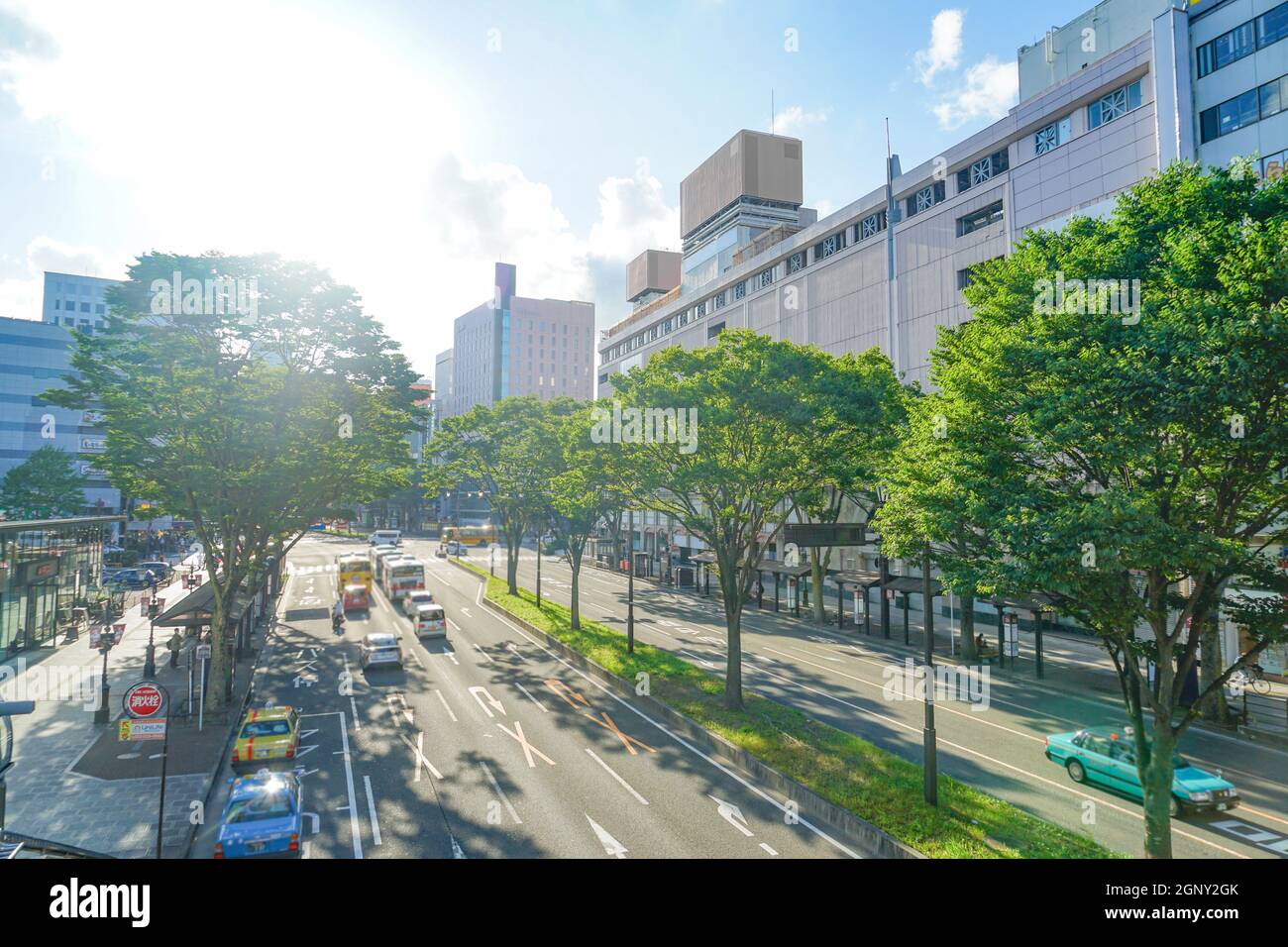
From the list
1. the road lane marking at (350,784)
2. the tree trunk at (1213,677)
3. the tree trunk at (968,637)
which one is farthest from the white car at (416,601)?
the tree trunk at (1213,677)

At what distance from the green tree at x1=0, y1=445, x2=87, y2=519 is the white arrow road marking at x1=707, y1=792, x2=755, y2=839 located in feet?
224

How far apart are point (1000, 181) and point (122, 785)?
169ft

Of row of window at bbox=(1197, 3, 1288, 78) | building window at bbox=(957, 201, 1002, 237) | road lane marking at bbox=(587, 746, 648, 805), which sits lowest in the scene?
road lane marking at bbox=(587, 746, 648, 805)

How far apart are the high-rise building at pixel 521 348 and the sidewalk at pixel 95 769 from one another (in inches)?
4885

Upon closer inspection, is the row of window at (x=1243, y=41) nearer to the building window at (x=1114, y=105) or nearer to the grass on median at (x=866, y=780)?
the building window at (x=1114, y=105)

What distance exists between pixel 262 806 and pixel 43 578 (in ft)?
99.5

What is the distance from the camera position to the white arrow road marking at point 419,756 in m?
19.5

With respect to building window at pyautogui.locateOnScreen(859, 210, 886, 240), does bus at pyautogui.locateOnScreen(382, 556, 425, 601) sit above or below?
below

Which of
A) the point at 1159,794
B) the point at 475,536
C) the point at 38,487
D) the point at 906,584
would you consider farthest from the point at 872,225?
the point at 38,487

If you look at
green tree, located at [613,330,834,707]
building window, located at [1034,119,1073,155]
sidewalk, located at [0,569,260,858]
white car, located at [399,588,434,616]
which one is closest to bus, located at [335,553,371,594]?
white car, located at [399,588,434,616]

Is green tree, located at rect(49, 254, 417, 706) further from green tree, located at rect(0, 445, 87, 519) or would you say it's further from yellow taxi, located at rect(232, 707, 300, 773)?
green tree, located at rect(0, 445, 87, 519)

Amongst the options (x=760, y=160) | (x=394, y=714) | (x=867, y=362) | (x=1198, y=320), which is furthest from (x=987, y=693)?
(x=760, y=160)

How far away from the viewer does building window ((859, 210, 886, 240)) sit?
173 feet
